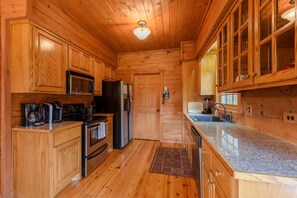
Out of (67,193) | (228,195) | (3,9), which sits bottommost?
(67,193)

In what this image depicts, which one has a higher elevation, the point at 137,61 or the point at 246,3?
the point at 137,61

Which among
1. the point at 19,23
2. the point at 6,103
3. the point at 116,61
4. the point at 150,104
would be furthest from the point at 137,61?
the point at 6,103

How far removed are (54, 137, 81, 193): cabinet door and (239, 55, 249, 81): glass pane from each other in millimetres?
2152

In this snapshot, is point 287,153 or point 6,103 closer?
point 287,153

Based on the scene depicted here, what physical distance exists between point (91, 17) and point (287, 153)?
2938 mm

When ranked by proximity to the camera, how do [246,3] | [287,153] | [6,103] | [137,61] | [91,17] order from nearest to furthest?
[287,153], [246,3], [6,103], [91,17], [137,61]

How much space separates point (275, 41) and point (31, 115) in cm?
254

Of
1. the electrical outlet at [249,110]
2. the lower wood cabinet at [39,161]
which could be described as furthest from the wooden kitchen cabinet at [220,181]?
the lower wood cabinet at [39,161]

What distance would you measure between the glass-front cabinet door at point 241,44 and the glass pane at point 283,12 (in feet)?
0.83

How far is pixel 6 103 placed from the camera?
1749mm

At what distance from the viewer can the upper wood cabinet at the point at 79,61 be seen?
8.18 feet

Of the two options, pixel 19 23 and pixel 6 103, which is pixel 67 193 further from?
pixel 19 23

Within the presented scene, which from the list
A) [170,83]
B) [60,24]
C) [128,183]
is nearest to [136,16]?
[60,24]

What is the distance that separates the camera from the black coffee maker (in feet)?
6.19
